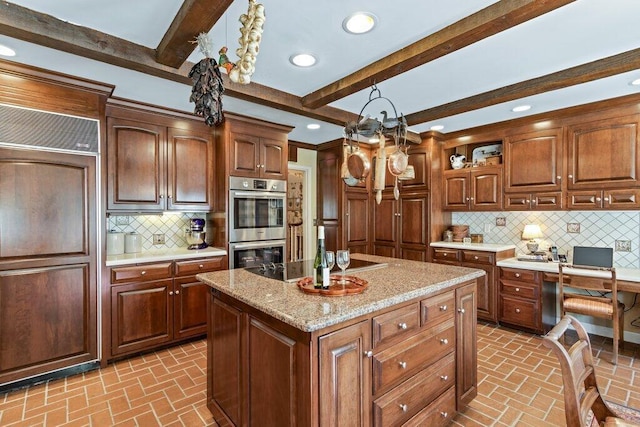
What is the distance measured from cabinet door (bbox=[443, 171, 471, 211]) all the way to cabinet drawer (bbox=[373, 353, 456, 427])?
275 centimetres

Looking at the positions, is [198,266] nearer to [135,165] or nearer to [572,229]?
[135,165]

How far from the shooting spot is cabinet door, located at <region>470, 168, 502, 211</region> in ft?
13.0

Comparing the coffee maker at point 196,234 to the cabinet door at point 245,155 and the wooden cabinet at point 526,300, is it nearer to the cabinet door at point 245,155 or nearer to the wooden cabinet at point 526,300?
the cabinet door at point 245,155

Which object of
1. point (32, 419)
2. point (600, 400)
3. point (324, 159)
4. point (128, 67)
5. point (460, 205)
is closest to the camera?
point (600, 400)

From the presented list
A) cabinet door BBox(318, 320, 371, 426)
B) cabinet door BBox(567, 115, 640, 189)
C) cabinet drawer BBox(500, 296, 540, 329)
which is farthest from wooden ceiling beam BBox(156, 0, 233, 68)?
cabinet drawer BBox(500, 296, 540, 329)

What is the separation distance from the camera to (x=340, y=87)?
2668 millimetres

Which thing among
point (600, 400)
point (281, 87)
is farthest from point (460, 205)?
point (600, 400)

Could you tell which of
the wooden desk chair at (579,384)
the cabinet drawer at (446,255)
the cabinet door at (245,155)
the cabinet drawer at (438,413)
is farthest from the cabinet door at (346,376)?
the cabinet drawer at (446,255)

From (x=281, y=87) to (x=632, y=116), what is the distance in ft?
11.1

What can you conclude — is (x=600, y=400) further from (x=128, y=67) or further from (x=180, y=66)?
(x=128, y=67)

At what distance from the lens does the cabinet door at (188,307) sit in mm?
3125

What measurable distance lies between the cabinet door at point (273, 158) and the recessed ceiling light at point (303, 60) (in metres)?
1.49

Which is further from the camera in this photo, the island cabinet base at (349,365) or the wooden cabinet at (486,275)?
the wooden cabinet at (486,275)

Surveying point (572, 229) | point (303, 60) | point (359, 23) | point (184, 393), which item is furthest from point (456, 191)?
point (184, 393)
